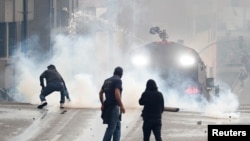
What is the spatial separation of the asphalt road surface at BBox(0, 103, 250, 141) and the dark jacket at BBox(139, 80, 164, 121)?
1867mm

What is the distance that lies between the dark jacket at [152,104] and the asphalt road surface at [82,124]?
1.87m

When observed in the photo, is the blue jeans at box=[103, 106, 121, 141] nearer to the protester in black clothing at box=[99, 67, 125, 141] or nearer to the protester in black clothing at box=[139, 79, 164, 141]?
the protester in black clothing at box=[99, 67, 125, 141]

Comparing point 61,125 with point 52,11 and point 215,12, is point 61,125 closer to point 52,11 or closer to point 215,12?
point 52,11

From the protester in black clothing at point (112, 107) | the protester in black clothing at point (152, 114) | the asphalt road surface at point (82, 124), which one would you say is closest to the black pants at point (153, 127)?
the protester in black clothing at point (152, 114)

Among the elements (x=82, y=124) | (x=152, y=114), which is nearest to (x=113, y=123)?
(x=152, y=114)

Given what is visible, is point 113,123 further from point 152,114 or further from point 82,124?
point 82,124

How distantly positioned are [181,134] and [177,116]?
3.10m

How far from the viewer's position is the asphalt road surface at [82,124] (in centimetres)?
1591

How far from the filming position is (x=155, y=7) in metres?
A: 77.7

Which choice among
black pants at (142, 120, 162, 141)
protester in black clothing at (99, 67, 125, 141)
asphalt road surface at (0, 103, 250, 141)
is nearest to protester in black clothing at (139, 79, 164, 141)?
black pants at (142, 120, 162, 141)

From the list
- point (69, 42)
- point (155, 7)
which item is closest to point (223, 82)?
point (155, 7)

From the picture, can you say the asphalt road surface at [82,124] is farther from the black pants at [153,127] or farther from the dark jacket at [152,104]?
the dark jacket at [152,104]

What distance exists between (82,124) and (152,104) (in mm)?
4083

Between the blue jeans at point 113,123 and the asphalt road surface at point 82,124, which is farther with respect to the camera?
the asphalt road surface at point 82,124
